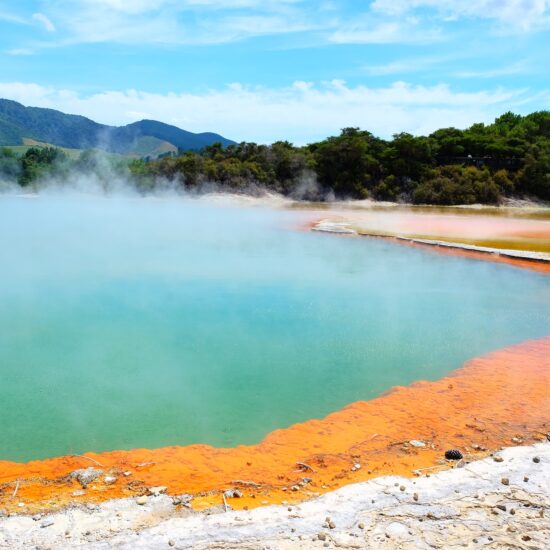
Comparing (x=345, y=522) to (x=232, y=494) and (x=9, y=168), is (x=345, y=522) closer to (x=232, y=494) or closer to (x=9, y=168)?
(x=232, y=494)

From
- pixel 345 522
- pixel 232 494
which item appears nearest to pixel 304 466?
pixel 232 494

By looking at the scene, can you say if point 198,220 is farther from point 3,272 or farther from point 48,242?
point 3,272

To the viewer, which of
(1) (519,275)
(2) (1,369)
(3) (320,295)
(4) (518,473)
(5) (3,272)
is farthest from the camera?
(1) (519,275)

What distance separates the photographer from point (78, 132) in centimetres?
11419

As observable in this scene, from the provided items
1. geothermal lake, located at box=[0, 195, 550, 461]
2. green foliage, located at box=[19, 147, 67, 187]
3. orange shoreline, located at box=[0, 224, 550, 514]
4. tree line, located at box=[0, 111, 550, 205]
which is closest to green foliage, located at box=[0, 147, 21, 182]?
green foliage, located at box=[19, 147, 67, 187]

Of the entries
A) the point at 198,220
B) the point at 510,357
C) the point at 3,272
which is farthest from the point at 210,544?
the point at 198,220

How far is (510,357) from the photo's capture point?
22.5ft

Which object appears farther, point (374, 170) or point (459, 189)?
point (374, 170)

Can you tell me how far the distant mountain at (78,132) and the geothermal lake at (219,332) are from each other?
8962 centimetres

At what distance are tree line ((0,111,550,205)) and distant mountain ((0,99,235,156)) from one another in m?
63.5

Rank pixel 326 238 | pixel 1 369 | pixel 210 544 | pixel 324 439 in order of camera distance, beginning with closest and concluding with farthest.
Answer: pixel 210 544 < pixel 324 439 < pixel 1 369 < pixel 326 238

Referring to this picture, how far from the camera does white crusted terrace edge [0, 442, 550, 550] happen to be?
3.07m

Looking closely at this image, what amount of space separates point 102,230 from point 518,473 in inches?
627

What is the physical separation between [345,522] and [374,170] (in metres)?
35.8
